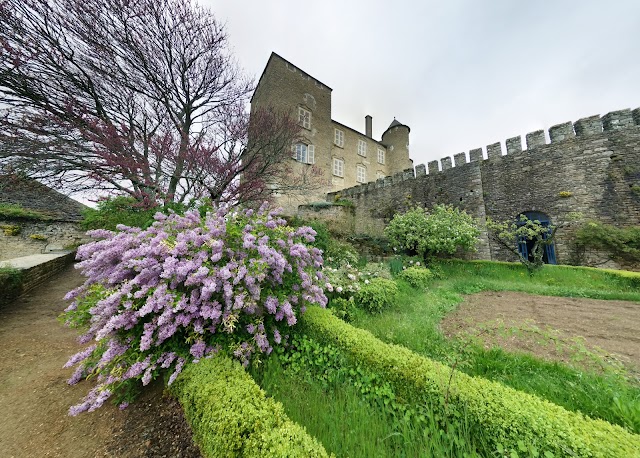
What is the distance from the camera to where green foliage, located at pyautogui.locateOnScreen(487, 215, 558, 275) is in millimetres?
7551

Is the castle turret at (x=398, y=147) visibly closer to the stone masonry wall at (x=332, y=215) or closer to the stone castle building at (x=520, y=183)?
the stone castle building at (x=520, y=183)

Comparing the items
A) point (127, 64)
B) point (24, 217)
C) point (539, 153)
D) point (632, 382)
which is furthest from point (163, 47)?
point (539, 153)

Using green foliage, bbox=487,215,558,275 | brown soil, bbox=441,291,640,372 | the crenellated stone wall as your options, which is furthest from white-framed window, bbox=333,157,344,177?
brown soil, bbox=441,291,640,372

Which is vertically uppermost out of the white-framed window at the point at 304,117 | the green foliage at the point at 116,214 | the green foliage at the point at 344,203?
the white-framed window at the point at 304,117

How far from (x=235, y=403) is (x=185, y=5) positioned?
34.1 feet

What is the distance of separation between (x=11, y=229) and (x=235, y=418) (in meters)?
12.2

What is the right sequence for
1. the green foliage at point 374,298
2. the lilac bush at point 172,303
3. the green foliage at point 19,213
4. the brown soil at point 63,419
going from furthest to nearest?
the green foliage at point 19,213
the green foliage at point 374,298
the lilac bush at point 172,303
the brown soil at point 63,419

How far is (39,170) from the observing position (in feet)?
17.8

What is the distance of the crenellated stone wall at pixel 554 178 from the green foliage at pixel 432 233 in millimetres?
1908

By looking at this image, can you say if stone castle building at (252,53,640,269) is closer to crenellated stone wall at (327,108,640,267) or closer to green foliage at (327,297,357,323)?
crenellated stone wall at (327,108,640,267)

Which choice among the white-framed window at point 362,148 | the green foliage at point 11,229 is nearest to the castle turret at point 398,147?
the white-framed window at point 362,148

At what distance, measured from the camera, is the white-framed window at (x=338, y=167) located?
1920 centimetres

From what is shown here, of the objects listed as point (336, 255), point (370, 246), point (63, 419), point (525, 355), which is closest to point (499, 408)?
point (525, 355)

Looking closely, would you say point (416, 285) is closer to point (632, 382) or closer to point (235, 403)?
point (632, 382)
